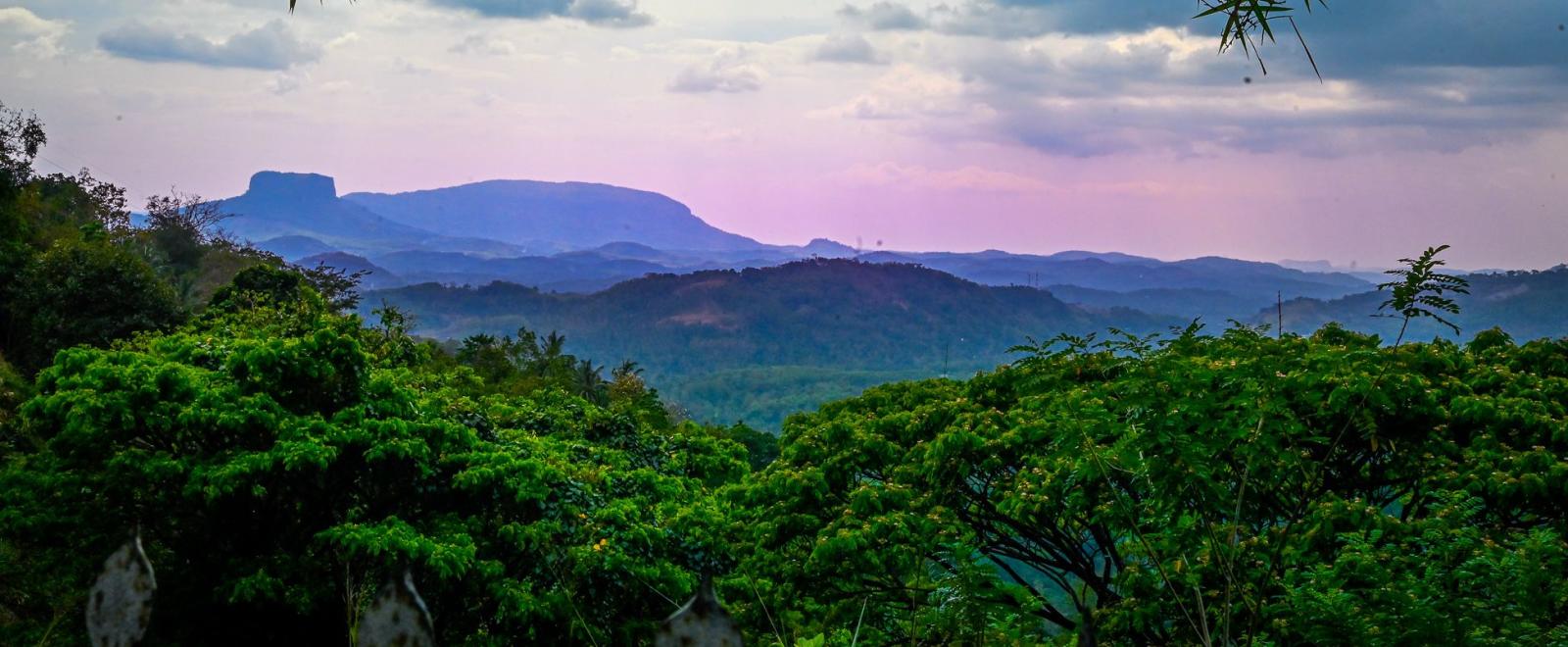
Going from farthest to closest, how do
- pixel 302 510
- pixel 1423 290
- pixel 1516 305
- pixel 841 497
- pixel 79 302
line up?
pixel 1516 305
pixel 79 302
pixel 302 510
pixel 841 497
pixel 1423 290

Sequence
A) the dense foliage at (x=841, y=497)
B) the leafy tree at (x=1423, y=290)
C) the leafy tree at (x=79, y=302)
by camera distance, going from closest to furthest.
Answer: the leafy tree at (x=1423, y=290) → the dense foliage at (x=841, y=497) → the leafy tree at (x=79, y=302)

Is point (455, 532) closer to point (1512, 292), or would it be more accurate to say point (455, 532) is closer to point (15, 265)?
point (15, 265)

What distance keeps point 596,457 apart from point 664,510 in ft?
9.14

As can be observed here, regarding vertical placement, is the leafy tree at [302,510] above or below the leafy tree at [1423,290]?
below

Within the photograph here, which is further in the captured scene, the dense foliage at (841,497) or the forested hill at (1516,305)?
the forested hill at (1516,305)

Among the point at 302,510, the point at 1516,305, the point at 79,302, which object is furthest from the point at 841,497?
the point at 1516,305

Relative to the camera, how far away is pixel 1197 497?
4156 mm

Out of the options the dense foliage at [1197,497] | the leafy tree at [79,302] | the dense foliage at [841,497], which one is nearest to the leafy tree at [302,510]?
the dense foliage at [841,497]

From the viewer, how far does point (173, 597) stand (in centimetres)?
1118

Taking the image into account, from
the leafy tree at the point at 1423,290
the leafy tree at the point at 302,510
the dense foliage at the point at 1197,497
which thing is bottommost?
the leafy tree at the point at 302,510

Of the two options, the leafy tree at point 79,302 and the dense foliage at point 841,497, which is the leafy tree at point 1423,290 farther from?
the leafy tree at point 79,302

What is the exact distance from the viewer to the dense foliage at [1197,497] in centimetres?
418

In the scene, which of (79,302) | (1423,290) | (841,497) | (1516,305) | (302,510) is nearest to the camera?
(1423,290)

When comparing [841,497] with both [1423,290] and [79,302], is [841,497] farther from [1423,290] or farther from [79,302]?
[79,302]
